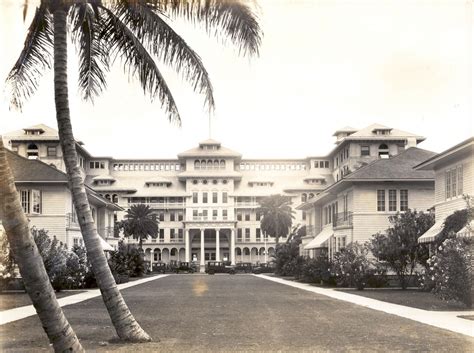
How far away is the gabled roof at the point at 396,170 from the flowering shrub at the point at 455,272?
859 inches

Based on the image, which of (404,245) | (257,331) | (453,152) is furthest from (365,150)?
(257,331)

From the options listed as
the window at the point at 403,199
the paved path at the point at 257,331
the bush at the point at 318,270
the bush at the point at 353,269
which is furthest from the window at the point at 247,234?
the paved path at the point at 257,331

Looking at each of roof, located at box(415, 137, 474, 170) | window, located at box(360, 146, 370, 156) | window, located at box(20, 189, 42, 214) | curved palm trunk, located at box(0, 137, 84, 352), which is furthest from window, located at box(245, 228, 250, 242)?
curved palm trunk, located at box(0, 137, 84, 352)

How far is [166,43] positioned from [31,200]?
33216 mm

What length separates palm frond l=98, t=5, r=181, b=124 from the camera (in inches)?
549

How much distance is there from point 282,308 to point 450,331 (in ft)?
27.4

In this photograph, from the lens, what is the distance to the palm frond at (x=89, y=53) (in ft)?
47.6

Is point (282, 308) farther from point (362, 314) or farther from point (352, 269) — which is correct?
point (352, 269)

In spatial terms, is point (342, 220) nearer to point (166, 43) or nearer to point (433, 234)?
point (433, 234)

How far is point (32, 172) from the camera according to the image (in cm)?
4434

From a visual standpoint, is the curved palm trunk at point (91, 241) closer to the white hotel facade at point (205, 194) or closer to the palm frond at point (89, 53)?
the palm frond at point (89, 53)

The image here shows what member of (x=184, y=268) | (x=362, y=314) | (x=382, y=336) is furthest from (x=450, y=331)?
(x=184, y=268)

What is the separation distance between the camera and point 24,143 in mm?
94625

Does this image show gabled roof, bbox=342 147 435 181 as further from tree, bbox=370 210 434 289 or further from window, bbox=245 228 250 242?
window, bbox=245 228 250 242
